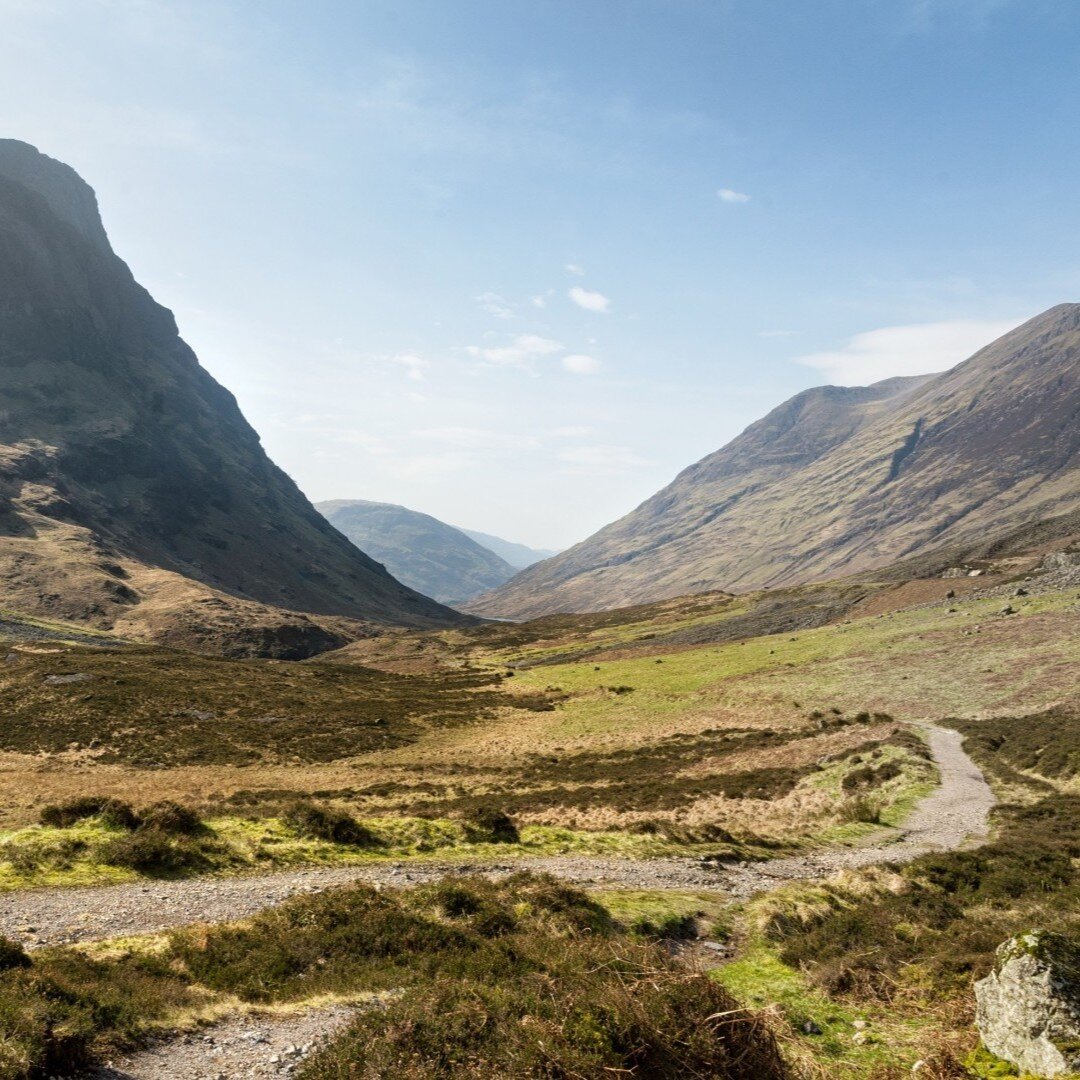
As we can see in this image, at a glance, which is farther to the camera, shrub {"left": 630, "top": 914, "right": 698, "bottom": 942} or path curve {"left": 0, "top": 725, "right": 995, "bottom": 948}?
shrub {"left": 630, "top": 914, "right": 698, "bottom": 942}

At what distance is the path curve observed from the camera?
1499cm

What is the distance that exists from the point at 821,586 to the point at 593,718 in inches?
3632

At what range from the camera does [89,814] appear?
22172mm

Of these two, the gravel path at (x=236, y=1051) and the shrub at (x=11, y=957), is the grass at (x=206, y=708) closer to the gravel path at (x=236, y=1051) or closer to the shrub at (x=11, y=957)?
the shrub at (x=11, y=957)

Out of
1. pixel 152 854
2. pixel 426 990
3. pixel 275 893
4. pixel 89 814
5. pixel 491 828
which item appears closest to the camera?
pixel 426 990

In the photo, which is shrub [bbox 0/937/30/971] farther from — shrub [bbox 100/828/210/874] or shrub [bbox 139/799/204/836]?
shrub [bbox 139/799/204/836]

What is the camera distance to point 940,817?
2762 cm

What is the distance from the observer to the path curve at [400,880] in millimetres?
14992

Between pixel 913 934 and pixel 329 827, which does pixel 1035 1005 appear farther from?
pixel 329 827

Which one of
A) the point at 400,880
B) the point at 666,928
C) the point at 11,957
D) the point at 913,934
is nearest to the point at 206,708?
the point at 400,880

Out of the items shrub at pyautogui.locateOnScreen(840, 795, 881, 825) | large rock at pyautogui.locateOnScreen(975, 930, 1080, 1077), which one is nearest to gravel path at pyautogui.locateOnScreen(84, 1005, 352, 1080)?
large rock at pyautogui.locateOnScreen(975, 930, 1080, 1077)

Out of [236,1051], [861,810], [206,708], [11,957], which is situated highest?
[11,957]

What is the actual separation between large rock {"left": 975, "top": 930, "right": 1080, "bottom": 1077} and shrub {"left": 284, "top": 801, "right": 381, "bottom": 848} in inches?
782

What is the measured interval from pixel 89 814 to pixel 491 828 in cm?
1395
